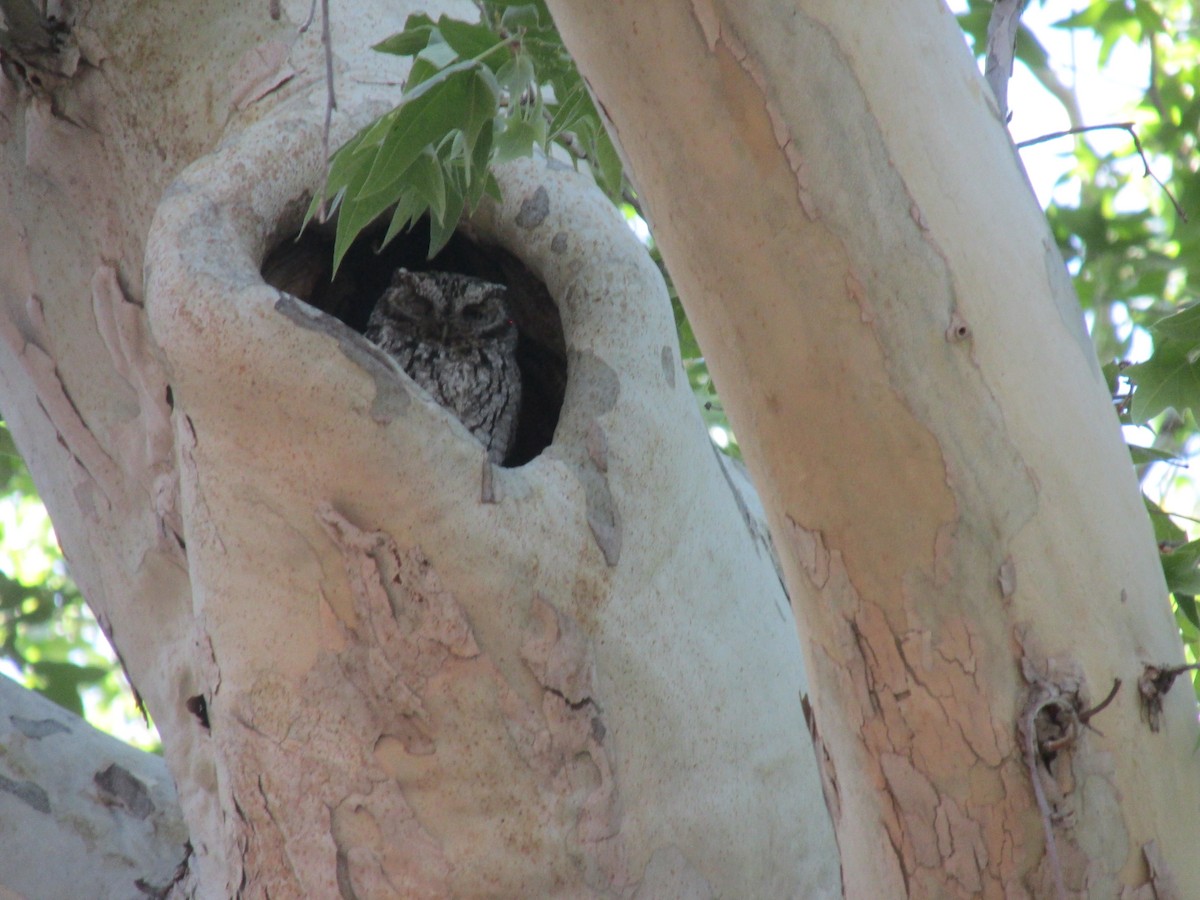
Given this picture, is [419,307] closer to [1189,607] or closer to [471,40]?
[471,40]

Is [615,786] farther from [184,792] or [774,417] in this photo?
[184,792]

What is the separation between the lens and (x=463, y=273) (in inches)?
102

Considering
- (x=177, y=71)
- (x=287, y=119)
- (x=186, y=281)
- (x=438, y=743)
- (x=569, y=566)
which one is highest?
(x=177, y=71)

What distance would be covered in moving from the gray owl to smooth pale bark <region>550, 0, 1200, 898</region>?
4.76ft

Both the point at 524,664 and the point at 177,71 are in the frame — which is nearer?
the point at 524,664

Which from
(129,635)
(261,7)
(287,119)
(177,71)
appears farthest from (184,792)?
(261,7)

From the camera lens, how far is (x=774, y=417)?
1.04 metres

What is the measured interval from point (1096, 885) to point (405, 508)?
0.84 m

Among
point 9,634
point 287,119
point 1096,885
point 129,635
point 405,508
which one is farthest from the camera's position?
point 9,634

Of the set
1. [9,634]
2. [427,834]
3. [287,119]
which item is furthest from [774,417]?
[9,634]

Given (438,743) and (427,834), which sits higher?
(438,743)

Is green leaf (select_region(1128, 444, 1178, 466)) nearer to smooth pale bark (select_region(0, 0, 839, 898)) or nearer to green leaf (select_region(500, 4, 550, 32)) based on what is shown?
smooth pale bark (select_region(0, 0, 839, 898))

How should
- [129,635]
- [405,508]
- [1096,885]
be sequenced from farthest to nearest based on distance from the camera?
[129,635] → [405,508] → [1096,885]

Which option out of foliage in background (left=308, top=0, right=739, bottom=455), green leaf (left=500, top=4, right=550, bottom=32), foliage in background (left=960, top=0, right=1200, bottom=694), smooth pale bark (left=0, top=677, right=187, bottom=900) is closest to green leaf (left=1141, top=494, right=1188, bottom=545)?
foliage in background (left=960, top=0, right=1200, bottom=694)
